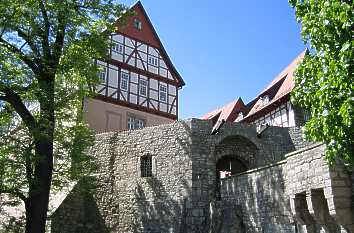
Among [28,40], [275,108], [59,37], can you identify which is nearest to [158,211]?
[59,37]

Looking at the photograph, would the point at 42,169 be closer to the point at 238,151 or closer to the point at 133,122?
the point at 238,151

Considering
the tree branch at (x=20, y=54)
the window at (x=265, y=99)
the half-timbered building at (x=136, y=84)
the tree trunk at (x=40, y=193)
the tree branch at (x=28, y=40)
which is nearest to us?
the tree trunk at (x=40, y=193)

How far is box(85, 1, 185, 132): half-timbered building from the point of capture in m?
25.4

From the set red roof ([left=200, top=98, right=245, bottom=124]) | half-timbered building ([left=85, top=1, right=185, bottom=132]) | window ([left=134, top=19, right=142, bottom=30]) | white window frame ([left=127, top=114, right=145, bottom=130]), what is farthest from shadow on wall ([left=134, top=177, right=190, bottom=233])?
red roof ([left=200, top=98, right=245, bottom=124])

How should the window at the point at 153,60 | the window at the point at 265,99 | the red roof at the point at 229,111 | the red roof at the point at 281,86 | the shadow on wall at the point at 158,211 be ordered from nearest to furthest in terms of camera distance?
the shadow on wall at the point at 158,211 → the red roof at the point at 281,86 → the window at the point at 153,60 → the window at the point at 265,99 → the red roof at the point at 229,111

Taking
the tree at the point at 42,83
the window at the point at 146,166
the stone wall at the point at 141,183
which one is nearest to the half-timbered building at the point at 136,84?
the stone wall at the point at 141,183

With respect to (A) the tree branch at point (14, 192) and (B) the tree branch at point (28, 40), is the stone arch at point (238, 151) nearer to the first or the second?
(A) the tree branch at point (14, 192)

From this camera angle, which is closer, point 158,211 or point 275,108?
point 158,211

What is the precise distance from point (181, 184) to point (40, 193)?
6.58 metres

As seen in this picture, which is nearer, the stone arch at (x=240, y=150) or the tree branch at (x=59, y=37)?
the tree branch at (x=59, y=37)

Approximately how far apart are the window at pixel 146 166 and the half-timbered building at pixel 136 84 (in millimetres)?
6088

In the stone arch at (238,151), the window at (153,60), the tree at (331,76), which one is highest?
the window at (153,60)

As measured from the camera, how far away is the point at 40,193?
42.9 ft

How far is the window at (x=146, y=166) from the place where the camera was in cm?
1931
